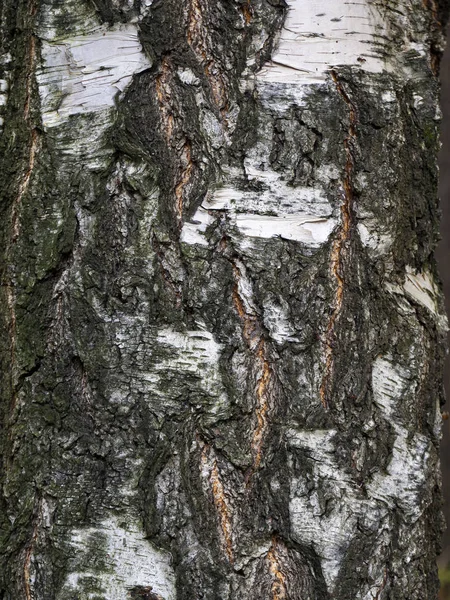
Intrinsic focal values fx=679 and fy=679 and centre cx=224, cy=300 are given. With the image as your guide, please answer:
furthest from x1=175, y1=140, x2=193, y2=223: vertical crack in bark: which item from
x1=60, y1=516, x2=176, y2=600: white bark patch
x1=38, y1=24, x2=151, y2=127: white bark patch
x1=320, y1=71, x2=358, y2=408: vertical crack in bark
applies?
x1=60, y1=516, x2=176, y2=600: white bark patch

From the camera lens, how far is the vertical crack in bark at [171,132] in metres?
1.08

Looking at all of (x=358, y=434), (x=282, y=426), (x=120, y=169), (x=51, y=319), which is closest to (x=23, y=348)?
(x=51, y=319)

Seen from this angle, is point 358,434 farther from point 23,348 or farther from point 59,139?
point 59,139

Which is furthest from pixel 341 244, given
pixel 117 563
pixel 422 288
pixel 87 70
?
pixel 117 563

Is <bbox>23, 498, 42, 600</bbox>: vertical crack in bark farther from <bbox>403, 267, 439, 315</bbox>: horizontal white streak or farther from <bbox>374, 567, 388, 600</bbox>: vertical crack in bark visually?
<bbox>403, 267, 439, 315</bbox>: horizontal white streak

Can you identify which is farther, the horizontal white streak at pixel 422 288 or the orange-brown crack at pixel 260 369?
the horizontal white streak at pixel 422 288

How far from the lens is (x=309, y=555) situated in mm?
1064

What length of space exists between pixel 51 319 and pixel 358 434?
0.54 meters

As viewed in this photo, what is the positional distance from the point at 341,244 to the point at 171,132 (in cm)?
33

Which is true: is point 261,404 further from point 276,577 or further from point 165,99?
point 165,99

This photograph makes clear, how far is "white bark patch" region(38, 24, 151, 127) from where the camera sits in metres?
1.09

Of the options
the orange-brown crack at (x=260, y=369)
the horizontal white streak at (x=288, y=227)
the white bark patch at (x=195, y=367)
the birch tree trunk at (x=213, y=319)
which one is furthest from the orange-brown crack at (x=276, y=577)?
the horizontal white streak at (x=288, y=227)

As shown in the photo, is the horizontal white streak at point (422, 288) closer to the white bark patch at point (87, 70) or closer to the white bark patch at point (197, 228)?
the white bark patch at point (197, 228)

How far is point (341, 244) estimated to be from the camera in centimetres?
109
